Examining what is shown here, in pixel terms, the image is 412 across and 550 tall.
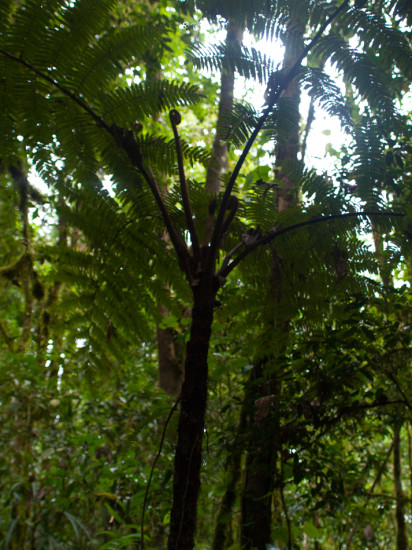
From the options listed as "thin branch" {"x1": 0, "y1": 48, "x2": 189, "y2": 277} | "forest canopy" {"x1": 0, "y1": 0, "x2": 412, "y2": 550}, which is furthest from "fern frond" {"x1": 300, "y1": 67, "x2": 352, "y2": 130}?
"thin branch" {"x1": 0, "y1": 48, "x2": 189, "y2": 277}

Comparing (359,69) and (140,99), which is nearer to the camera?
(359,69)

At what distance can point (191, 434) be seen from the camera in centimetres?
106

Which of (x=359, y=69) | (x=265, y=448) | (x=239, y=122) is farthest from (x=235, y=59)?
(x=265, y=448)

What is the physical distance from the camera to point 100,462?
2625 mm

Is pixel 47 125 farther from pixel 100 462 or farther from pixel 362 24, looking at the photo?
pixel 100 462

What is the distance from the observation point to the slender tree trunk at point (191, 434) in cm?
99

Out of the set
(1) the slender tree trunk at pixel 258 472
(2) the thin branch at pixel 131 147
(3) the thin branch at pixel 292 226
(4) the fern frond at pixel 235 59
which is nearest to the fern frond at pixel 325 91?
(4) the fern frond at pixel 235 59

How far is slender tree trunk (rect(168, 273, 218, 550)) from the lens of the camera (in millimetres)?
990

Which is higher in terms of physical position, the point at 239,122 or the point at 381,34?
the point at 381,34

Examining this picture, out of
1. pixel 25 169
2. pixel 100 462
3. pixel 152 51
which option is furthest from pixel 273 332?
pixel 152 51

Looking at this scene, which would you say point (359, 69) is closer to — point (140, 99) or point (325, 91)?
point (325, 91)

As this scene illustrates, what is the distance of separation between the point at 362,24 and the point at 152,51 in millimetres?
2685

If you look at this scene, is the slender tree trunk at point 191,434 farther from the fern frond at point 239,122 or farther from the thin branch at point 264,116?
the fern frond at point 239,122

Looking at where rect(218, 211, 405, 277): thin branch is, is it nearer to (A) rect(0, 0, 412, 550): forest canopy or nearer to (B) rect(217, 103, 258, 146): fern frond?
(A) rect(0, 0, 412, 550): forest canopy
